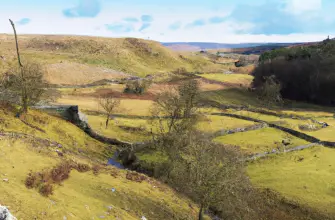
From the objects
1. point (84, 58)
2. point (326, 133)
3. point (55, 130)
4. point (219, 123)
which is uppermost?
point (84, 58)

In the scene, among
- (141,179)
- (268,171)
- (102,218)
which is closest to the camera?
(102,218)

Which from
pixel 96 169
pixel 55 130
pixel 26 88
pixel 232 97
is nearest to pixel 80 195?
pixel 96 169

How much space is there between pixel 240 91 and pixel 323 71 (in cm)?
3385

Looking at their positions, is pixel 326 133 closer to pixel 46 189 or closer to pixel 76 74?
pixel 46 189

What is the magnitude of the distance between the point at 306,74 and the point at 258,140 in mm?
84126

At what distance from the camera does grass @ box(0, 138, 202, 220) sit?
1903 cm

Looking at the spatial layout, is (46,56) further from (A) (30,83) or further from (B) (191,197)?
(B) (191,197)

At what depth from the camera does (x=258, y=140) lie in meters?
56.3

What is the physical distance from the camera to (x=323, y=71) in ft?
399

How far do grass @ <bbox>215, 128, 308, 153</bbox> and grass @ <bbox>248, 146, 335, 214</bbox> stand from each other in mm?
3727

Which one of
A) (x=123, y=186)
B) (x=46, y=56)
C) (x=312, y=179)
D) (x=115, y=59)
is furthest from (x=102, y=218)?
(x=115, y=59)

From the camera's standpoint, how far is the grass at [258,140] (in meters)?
52.1

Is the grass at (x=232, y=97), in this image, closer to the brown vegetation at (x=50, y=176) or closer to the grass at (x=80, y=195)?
the grass at (x=80, y=195)

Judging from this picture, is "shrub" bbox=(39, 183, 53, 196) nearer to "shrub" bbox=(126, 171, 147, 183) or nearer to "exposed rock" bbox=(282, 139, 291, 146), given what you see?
"shrub" bbox=(126, 171, 147, 183)
